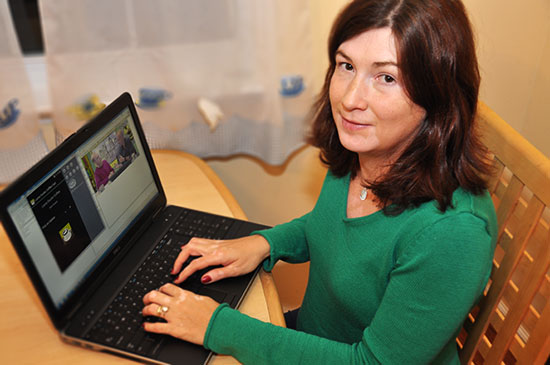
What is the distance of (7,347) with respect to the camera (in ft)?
2.67

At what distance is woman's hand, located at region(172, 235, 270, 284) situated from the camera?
912mm

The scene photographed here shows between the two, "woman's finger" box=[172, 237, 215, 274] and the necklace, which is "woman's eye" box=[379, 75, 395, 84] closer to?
the necklace

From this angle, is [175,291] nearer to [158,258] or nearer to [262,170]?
[158,258]

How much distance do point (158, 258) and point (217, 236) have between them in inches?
5.3

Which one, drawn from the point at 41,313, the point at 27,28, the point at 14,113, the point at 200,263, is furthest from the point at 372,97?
the point at 27,28

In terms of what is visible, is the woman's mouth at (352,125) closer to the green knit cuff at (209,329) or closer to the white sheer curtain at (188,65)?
the green knit cuff at (209,329)

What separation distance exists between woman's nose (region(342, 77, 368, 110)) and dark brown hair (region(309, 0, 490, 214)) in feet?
0.21

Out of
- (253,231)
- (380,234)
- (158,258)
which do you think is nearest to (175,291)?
(158,258)

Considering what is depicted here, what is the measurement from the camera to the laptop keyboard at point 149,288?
0.78 metres

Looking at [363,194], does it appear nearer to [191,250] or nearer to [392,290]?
[392,290]

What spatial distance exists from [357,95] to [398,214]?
202mm

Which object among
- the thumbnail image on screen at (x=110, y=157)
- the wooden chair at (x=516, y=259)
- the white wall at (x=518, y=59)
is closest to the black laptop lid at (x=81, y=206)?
the thumbnail image on screen at (x=110, y=157)

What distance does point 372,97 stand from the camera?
0.75 m

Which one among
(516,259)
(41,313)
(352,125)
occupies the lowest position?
(41,313)
